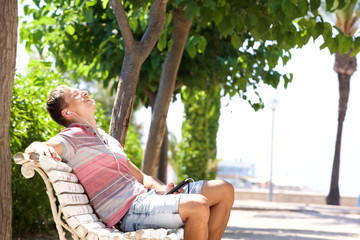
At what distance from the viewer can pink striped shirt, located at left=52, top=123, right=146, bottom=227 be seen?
320 cm

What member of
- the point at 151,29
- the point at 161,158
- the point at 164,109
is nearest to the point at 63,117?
the point at 151,29

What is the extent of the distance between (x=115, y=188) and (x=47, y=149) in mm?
520

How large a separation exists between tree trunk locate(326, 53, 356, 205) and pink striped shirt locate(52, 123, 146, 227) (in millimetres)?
20406

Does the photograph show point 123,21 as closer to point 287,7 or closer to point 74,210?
point 287,7

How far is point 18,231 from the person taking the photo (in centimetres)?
613

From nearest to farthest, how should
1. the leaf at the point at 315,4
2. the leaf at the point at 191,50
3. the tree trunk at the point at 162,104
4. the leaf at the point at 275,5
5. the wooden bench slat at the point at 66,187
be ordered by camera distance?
the wooden bench slat at the point at 66,187, the leaf at the point at 275,5, the leaf at the point at 315,4, the leaf at the point at 191,50, the tree trunk at the point at 162,104

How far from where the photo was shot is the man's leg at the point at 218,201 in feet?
11.1

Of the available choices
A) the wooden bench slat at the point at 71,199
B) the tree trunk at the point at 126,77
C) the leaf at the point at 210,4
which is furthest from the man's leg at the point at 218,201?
the tree trunk at the point at 126,77

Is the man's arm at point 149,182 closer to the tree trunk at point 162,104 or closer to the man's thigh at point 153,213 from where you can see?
the man's thigh at point 153,213

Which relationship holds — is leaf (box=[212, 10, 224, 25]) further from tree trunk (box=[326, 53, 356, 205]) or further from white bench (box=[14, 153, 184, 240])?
tree trunk (box=[326, 53, 356, 205])

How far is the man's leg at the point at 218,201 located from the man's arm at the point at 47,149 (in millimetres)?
941

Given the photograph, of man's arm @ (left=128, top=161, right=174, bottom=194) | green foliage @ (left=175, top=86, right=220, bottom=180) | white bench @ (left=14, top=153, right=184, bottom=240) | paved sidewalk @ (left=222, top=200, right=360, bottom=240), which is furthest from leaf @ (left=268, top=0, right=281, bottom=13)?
green foliage @ (left=175, top=86, right=220, bottom=180)

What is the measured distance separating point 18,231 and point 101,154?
10.8 ft

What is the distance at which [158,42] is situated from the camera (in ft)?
21.7
